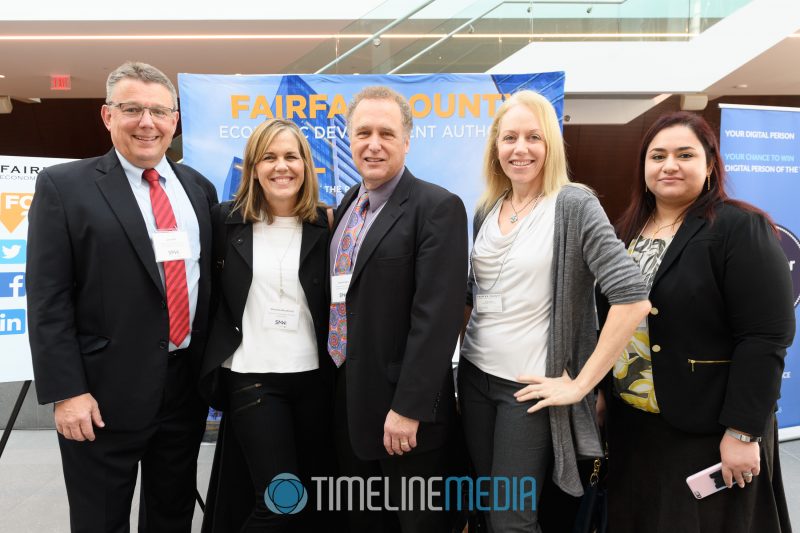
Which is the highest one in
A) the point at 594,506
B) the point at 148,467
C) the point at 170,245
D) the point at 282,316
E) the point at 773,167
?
the point at 773,167

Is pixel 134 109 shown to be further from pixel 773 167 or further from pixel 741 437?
pixel 773 167

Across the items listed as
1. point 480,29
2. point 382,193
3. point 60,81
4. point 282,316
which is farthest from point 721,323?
point 60,81

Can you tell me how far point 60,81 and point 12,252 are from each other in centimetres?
813

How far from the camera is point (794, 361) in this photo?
3607 millimetres

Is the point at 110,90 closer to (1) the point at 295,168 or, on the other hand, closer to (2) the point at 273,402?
(1) the point at 295,168

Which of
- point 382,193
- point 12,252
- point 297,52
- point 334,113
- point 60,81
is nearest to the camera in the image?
point 382,193

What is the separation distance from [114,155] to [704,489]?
209cm

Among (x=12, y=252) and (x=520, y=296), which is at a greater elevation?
(x=12, y=252)

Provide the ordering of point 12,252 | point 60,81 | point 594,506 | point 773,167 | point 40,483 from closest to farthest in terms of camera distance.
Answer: point 594,506 < point 12,252 < point 40,483 < point 773,167 < point 60,81

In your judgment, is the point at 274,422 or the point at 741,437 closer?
the point at 741,437

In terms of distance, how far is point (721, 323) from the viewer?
5.15ft

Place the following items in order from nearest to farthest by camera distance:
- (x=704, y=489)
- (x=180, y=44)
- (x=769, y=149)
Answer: (x=704, y=489)
(x=769, y=149)
(x=180, y=44)

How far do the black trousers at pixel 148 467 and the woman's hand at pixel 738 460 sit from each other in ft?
5.52

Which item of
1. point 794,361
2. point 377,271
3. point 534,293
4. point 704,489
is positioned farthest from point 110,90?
point 794,361
